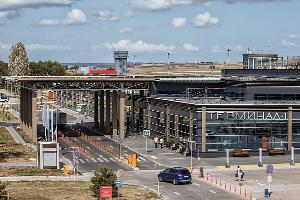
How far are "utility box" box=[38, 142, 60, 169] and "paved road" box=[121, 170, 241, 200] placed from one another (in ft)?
24.9

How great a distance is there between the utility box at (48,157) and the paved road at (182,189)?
758 centimetres

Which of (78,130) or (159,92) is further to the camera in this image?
(78,130)

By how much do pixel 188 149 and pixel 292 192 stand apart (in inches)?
1092

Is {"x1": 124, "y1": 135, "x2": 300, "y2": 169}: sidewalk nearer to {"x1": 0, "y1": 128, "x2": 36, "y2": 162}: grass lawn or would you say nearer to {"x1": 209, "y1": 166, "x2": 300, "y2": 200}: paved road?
{"x1": 209, "y1": 166, "x2": 300, "y2": 200}: paved road

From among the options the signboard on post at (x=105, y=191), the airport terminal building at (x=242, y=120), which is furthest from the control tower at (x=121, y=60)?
the signboard on post at (x=105, y=191)

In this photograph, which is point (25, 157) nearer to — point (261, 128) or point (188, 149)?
point (188, 149)

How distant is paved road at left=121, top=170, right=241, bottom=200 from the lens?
57156 mm

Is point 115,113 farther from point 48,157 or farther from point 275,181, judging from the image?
point 275,181

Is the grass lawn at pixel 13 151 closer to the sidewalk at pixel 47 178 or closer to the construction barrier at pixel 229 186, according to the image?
the sidewalk at pixel 47 178

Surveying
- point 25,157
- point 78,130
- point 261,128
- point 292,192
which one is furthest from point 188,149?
point 78,130

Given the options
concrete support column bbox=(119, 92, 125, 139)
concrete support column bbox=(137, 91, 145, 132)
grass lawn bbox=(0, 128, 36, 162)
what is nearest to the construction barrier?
grass lawn bbox=(0, 128, 36, 162)

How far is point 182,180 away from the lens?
2510 inches

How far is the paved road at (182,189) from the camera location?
57.2 m

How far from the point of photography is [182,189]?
61.4 metres
